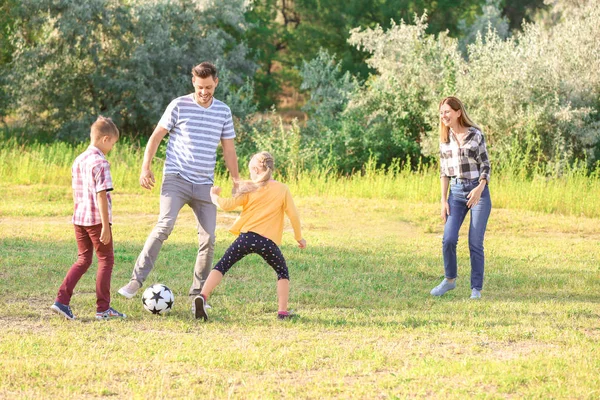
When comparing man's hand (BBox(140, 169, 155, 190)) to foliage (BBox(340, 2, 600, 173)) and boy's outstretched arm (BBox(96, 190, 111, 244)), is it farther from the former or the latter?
foliage (BBox(340, 2, 600, 173))

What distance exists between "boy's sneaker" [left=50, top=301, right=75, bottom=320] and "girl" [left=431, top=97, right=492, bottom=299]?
11.0 feet

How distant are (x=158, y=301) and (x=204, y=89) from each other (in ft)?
5.56

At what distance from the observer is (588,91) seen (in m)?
17.9

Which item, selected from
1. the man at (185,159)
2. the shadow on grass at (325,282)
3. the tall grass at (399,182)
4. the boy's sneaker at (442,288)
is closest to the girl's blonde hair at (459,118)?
the boy's sneaker at (442,288)

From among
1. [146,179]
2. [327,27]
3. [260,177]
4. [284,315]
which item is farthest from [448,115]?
[327,27]

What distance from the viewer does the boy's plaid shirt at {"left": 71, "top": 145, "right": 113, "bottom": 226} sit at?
6695mm

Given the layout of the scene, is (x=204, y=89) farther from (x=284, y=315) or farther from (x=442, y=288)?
(x=442, y=288)

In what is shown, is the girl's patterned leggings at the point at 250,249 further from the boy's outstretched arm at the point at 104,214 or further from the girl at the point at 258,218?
the boy's outstretched arm at the point at 104,214

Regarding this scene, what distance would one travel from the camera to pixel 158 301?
23.5 ft

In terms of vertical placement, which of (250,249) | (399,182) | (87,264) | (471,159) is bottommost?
(87,264)

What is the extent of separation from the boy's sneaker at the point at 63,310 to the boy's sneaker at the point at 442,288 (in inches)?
129

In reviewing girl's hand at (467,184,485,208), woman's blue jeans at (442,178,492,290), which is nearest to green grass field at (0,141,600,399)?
woman's blue jeans at (442,178,492,290)

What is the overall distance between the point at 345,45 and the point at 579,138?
14989 mm

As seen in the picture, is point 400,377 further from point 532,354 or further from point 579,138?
point 579,138
